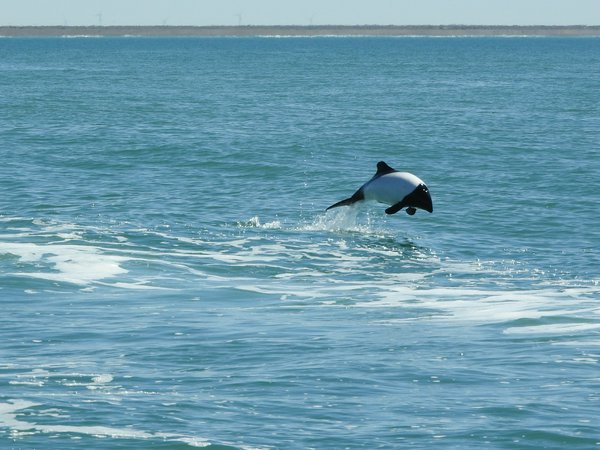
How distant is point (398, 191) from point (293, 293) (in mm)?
6882

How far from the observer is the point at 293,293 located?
87.7ft

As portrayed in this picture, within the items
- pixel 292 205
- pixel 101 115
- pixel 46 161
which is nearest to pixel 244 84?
pixel 101 115

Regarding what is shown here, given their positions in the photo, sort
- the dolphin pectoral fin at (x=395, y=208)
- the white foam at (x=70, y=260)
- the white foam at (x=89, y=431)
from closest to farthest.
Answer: the white foam at (x=89, y=431)
the white foam at (x=70, y=260)
the dolphin pectoral fin at (x=395, y=208)

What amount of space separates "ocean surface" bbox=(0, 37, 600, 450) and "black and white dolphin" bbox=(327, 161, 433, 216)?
1.28 m

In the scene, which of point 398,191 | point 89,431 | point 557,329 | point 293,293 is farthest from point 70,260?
point 89,431

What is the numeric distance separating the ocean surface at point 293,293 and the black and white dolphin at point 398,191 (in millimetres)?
1276

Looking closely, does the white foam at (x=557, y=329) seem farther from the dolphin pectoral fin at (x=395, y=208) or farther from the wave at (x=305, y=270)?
the dolphin pectoral fin at (x=395, y=208)

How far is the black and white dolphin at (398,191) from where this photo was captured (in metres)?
32.3

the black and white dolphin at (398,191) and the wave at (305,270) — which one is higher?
the black and white dolphin at (398,191)

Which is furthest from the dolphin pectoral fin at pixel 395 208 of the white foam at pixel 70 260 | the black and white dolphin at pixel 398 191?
the white foam at pixel 70 260

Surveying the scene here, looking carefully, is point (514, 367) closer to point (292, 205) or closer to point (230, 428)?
point (230, 428)

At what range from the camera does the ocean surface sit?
58.7 ft

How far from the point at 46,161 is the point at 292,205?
14.8 meters

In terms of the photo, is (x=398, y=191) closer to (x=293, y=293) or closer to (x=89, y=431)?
(x=293, y=293)
